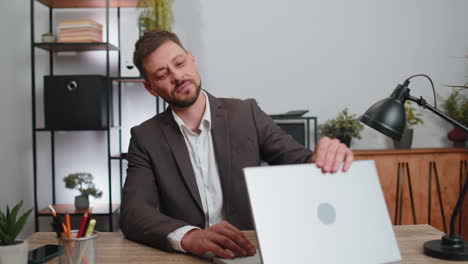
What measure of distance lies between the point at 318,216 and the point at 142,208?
2.11ft

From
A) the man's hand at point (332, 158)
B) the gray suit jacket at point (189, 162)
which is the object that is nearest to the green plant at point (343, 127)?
the gray suit jacket at point (189, 162)

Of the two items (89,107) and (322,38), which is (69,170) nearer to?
(89,107)

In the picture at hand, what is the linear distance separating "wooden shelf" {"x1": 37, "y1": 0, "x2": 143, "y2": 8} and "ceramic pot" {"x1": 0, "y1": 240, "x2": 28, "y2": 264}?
97.9 inches

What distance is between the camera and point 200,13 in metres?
3.28

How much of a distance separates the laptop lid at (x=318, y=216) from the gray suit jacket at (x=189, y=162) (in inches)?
21.3

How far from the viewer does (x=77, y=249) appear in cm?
81

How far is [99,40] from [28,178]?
117cm

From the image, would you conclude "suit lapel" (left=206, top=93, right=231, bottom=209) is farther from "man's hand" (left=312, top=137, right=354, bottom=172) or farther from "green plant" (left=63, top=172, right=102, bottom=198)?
"green plant" (left=63, top=172, right=102, bottom=198)

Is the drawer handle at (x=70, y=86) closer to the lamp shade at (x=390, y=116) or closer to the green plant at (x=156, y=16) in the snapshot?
the green plant at (x=156, y=16)

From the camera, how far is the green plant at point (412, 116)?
3080mm

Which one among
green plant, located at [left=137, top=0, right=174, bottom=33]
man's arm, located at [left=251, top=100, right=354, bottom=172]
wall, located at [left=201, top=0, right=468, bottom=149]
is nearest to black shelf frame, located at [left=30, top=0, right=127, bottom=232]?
green plant, located at [left=137, top=0, right=174, bottom=33]

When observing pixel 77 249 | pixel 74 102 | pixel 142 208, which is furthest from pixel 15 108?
pixel 77 249

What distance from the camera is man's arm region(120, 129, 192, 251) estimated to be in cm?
115

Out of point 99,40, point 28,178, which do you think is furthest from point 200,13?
point 28,178
